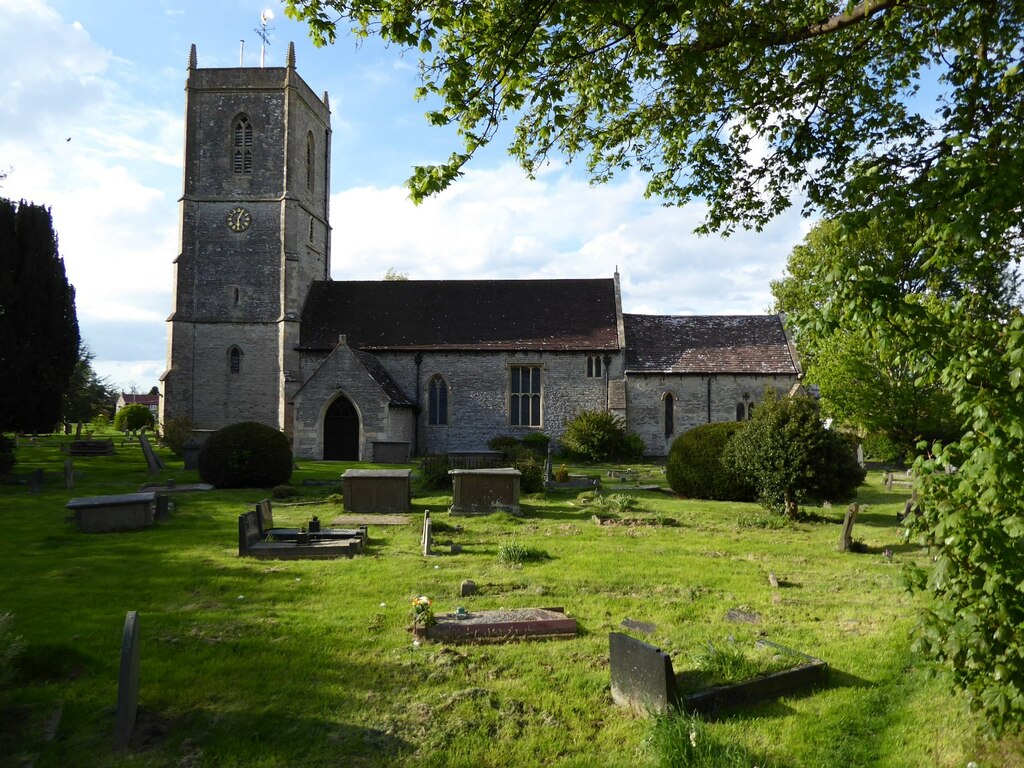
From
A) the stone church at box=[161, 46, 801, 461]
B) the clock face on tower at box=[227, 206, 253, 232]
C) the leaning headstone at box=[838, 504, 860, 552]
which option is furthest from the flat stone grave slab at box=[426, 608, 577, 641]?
the clock face on tower at box=[227, 206, 253, 232]

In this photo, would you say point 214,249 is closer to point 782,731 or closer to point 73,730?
point 73,730

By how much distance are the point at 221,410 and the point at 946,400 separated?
27.4 m

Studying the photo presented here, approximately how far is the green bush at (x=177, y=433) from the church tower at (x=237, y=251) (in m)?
1.96

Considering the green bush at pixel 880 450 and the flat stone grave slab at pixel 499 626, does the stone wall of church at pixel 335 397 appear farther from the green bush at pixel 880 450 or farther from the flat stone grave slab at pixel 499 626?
the green bush at pixel 880 450

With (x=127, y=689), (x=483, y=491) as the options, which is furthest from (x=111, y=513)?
(x=127, y=689)

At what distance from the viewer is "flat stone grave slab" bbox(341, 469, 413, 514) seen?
14.7 m

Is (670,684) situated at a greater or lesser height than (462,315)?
lesser

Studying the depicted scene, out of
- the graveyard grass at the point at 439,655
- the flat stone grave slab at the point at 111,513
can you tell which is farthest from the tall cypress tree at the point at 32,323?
the graveyard grass at the point at 439,655

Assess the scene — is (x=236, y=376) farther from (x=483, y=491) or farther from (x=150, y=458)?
(x=483, y=491)

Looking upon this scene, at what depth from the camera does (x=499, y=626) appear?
6762 millimetres

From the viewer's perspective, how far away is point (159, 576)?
29.8ft

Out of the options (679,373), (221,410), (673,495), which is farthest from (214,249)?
(673,495)

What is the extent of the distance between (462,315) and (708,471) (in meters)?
16.2

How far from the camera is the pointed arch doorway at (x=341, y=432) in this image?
2709 cm
